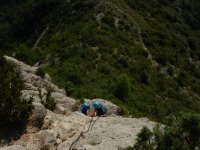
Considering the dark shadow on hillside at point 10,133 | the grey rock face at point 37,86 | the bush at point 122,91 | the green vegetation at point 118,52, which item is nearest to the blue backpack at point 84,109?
the grey rock face at point 37,86

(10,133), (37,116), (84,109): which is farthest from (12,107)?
(84,109)

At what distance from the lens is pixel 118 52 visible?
5406cm

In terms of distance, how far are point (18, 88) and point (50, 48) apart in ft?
127

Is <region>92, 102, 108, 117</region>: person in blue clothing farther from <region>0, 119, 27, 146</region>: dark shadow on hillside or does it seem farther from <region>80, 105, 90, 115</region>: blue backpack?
<region>0, 119, 27, 146</region>: dark shadow on hillside

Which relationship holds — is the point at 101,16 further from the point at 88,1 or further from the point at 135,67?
the point at 135,67

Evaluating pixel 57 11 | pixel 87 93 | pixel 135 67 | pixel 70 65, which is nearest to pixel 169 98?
pixel 135 67

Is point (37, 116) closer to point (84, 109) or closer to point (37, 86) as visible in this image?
point (84, 109)

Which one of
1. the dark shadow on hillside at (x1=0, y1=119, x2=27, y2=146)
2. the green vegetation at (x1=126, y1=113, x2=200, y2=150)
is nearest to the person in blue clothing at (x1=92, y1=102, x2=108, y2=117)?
the dark shadow on hillside at (x1=0, y1=119, x2=27, y2=146)

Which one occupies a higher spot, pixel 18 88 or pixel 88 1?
pixel 18 88

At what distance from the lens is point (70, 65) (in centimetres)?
4288

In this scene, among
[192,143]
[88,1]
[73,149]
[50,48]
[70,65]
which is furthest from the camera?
[88,1]

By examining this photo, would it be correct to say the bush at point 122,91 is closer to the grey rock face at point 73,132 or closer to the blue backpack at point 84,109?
the blue backpack at point 84,109

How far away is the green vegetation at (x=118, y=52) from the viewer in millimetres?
38719

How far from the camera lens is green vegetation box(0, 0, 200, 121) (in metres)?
38.7
